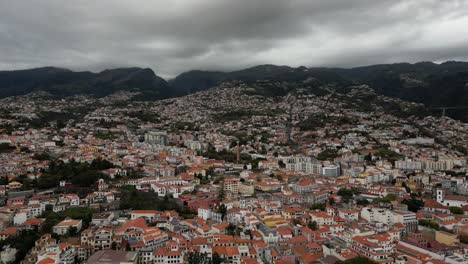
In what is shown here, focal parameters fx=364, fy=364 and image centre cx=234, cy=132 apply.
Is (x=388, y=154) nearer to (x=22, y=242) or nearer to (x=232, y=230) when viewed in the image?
(x=232, y=230)

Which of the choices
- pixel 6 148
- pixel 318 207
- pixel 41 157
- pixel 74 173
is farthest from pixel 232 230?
pixel 6 148

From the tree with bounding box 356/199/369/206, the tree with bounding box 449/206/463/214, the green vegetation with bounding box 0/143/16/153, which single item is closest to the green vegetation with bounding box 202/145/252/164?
the tree with bounding box 356/199/369/206

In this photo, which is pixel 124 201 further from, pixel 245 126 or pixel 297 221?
pixel 245 126

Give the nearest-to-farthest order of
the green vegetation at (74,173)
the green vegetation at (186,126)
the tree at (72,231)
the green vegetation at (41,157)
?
the tree at (72,231) → the green vegetation at (74,173) → the green vegetation at (41,157) → the green vegetation at (186,126)

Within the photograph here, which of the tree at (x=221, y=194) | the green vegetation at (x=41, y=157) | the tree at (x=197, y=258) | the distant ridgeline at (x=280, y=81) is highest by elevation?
the distant ridgeline at (x=280, y=81)

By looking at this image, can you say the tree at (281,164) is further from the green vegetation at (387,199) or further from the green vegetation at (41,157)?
the green vegetation at (41,157)

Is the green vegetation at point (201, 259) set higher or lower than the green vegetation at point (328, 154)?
higher

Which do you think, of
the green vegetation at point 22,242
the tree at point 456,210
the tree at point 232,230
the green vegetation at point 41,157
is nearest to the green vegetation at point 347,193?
the tree at point 456,210

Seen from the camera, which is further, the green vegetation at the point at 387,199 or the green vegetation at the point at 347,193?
the green vegetation at the point at 347,193

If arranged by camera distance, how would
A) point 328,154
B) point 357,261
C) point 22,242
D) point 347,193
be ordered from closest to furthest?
point 357,261 < point 22,242 < point 347,193 < point 328,154

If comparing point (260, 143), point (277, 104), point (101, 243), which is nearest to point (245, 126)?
point (260, 143)
